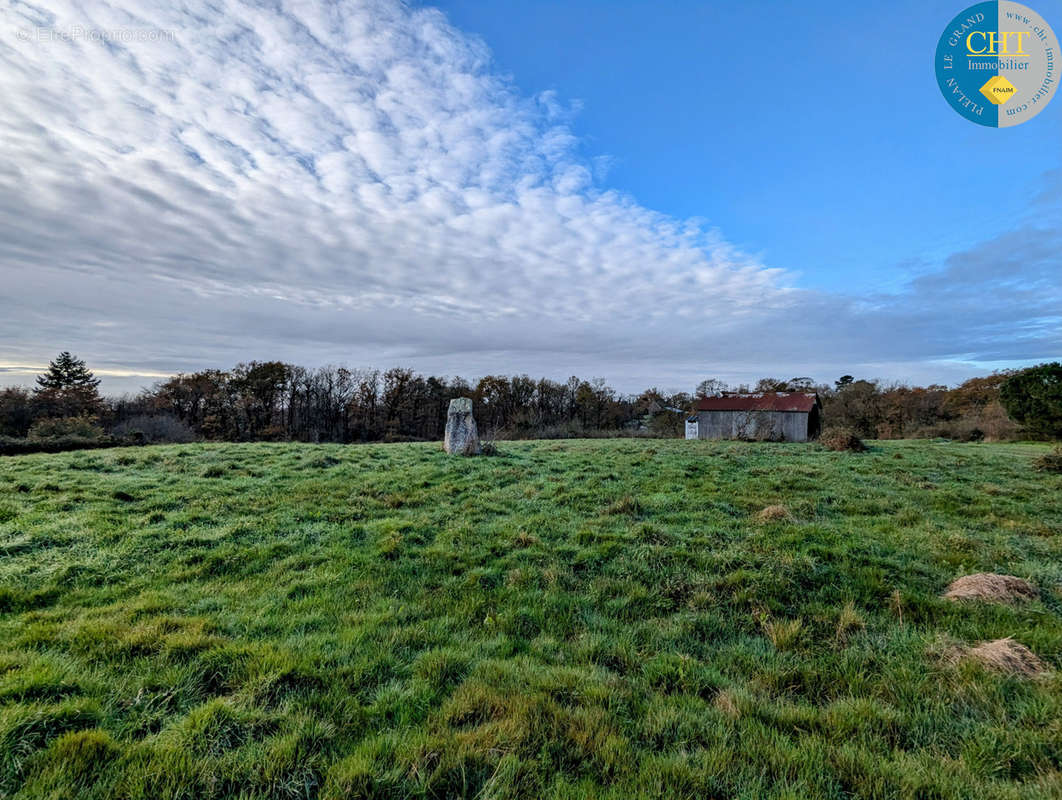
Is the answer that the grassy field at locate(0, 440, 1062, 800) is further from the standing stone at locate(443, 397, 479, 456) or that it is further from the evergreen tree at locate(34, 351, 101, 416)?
the evergreen tree at locate(34, 351, 101, 416)

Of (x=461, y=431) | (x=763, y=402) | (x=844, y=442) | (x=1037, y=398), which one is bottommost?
(x=844, y=442)

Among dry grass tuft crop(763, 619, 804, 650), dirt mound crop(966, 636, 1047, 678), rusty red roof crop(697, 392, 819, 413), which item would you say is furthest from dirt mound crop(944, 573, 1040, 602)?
rusty red roof crop(697, 392, 819, 413)

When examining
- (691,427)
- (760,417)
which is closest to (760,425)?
(760,417)

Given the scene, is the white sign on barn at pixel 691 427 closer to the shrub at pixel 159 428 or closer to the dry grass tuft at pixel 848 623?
the dry grass tuft at pixel 848 623

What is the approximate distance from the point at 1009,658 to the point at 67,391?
159 feet

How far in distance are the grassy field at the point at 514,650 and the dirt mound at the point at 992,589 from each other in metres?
0.20

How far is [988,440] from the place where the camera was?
2938 cm

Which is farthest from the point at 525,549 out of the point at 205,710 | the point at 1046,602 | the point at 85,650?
the point at 1046,602

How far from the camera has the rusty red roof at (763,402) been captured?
109ft

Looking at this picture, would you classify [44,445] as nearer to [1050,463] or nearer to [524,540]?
[524,540]

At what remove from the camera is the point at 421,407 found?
45.9 m

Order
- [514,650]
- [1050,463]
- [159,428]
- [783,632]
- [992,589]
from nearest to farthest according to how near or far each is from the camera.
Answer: [514,650], [783,632], [992,589], [1050,463], [159,428]

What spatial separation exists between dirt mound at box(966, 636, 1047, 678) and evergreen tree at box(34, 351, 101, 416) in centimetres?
4385

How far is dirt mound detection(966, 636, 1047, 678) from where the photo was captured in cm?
353
